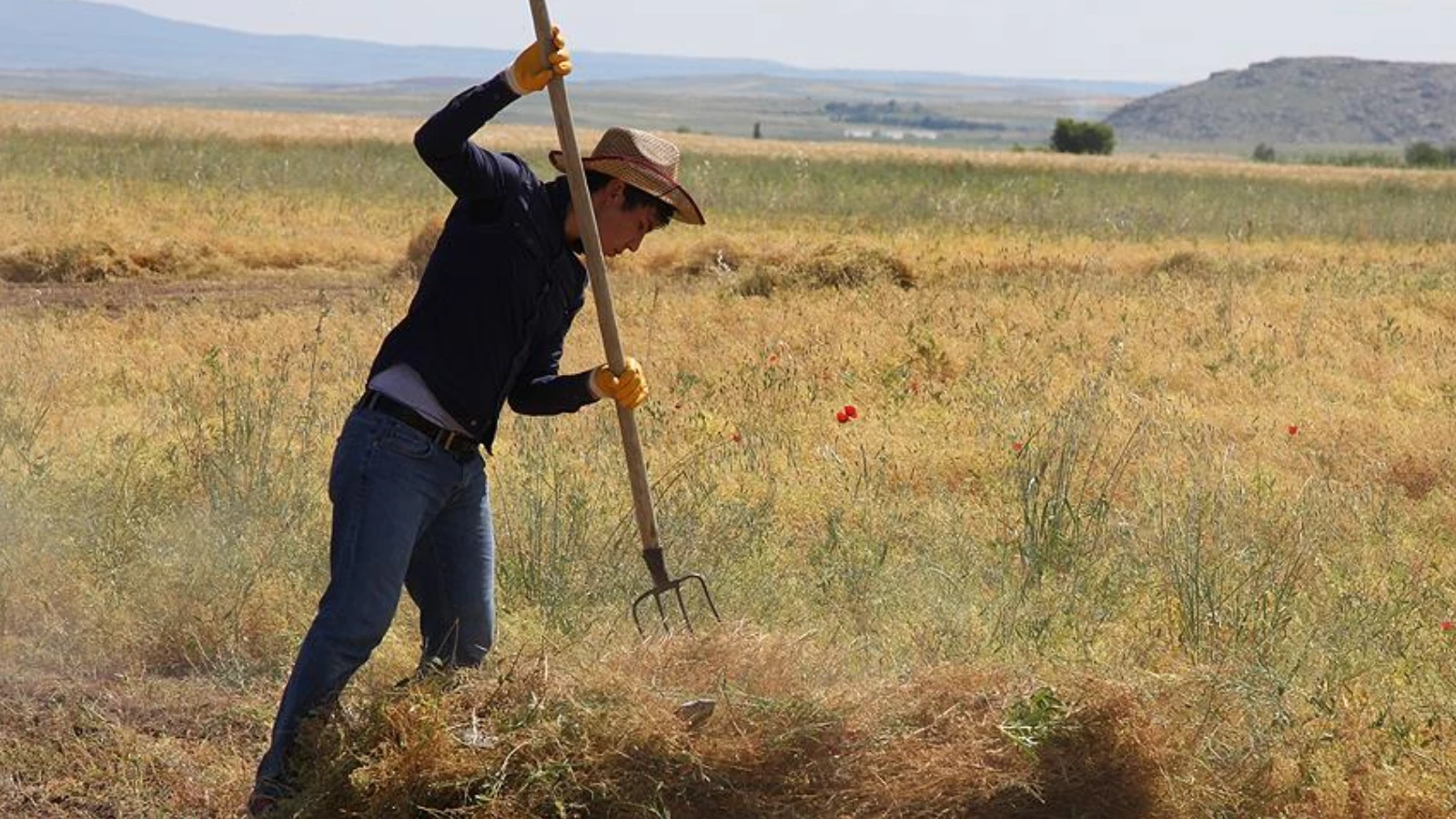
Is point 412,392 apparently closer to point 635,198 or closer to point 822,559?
point 635,198

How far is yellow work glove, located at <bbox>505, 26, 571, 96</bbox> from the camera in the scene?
380 cm

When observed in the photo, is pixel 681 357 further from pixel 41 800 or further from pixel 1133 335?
pixel 41 800

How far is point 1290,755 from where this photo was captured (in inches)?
168

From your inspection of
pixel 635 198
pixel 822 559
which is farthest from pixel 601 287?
pixel 822 559

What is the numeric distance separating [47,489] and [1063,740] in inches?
142

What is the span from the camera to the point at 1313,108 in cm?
17675

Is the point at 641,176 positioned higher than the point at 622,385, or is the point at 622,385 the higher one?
the point at 641,176

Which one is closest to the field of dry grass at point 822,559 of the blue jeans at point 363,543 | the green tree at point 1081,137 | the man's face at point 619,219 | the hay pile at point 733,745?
the hay pile at point 733,745

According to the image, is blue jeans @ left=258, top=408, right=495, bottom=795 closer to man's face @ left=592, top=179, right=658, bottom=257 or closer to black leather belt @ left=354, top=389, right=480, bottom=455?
black leather belt @ left=354, top=389, right=480, bottom=455

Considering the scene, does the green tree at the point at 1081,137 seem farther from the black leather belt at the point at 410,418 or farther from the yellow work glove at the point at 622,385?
the black leather belt at the point at 410,418

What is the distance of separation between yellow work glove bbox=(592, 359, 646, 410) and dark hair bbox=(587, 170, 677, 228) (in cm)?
34

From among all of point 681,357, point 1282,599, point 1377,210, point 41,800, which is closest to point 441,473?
point 41,800

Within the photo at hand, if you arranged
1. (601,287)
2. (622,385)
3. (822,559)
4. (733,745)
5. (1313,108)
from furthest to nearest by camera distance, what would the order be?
1. (1313,108)
2. (822,559)
3. (622,385)
4. (601,287)
5. (733,745)

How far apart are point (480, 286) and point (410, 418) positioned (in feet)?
1.01
